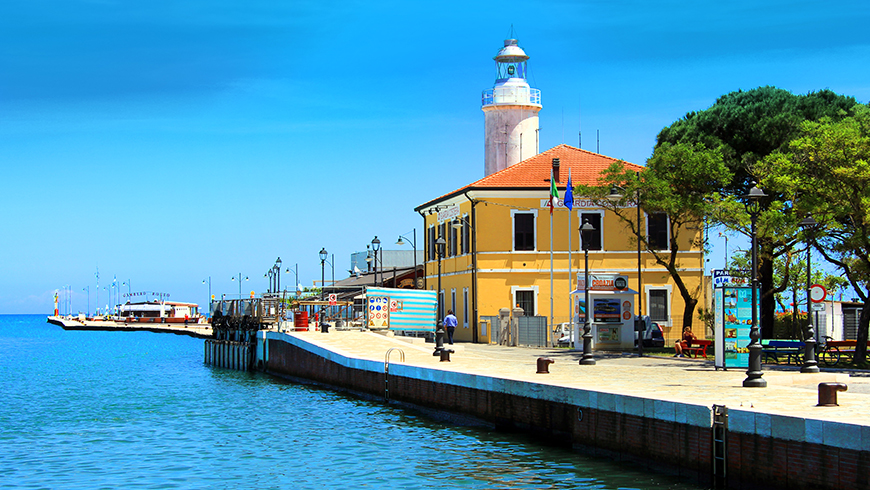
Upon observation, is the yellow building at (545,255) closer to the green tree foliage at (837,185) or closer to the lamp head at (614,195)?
the lamp head at (614,195)

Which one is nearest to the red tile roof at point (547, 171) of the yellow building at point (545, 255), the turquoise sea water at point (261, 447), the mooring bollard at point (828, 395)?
the yellow building at point (545, 255)

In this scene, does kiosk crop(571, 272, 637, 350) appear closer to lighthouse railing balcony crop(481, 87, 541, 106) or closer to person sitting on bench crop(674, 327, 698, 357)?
person sitting on bench crop(674, 327, 698, 357)

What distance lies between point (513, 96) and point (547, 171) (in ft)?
45.1

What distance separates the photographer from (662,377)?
20.4 m

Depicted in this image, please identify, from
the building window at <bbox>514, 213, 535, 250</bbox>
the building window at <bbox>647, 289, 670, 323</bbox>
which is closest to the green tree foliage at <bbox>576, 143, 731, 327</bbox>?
the building window at <bbox>647, 289, 670, 323</bbox>

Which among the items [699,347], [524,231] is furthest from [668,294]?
[699,347]

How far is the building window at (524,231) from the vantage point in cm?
4234

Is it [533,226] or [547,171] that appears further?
[547,171]

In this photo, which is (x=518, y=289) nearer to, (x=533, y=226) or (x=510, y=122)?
(x=533, y=226)

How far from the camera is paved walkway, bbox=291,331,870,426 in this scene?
13844 mm

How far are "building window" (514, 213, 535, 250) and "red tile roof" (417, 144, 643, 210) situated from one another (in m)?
1.34

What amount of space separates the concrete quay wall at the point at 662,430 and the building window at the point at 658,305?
20.2m

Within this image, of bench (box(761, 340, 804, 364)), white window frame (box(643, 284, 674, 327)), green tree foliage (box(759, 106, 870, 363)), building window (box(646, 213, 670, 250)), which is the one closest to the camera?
green tree foliage (box(759, 106, 870, 363))

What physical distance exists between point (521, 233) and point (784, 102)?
1294 cm
